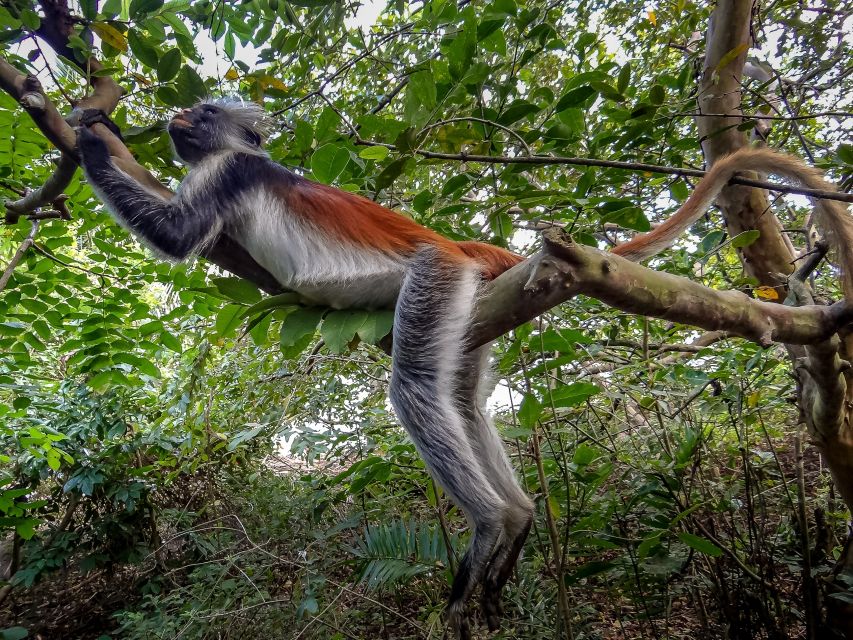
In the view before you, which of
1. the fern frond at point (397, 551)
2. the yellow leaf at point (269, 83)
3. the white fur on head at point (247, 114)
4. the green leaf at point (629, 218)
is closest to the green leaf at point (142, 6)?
the yellow leaf at point (269, 83)

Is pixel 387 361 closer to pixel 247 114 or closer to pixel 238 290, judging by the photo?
pixel 238 290

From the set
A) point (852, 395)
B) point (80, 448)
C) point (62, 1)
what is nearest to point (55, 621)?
point (80, 448)

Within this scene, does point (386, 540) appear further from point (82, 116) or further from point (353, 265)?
point (82, 116)

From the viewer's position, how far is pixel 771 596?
119 inches

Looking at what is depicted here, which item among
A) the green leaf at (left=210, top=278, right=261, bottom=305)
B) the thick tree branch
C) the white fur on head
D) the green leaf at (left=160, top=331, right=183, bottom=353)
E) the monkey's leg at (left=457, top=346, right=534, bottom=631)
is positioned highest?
the white fur on head

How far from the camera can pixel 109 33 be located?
206cm

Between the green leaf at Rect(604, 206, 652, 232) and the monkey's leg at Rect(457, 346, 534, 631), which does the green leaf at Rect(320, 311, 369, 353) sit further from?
the green leaf at Rect(604, 206, 652, 232)

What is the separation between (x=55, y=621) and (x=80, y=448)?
1969mm

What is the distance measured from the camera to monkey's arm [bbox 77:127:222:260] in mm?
2256

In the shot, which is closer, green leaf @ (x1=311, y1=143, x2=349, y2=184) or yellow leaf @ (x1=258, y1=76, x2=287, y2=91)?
green leaf @ (x1=311, y1=143, x2=349, y2=184)

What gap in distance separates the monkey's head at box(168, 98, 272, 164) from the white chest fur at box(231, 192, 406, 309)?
0.60 meters

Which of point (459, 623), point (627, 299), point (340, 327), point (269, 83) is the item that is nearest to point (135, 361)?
point (269, 83)

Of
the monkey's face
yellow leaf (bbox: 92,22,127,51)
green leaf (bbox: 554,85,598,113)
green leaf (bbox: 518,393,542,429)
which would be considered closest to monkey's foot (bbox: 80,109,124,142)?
yellow leaf (bbox: 92,22,127,51)

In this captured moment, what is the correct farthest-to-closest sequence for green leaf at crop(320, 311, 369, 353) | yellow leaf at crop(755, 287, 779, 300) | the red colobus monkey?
yellow leaf at crop(755, 287, 779, 300)
the red colobus monkey
green leaf at crop(320, 311, 369, 353)
